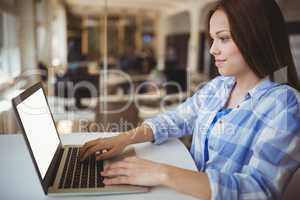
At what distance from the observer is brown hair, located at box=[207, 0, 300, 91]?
2.44 ft

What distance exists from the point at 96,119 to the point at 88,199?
5.00ft

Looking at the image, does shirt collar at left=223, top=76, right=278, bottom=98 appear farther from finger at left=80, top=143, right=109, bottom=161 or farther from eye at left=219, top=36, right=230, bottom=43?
finger at left=80, top=143, right=109, bottom=161

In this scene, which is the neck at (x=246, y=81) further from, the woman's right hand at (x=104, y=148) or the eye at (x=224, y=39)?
the woman's right hand at (x=104, y=148)

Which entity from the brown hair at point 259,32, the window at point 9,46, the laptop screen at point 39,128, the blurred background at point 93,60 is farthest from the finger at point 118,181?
the window at point 9,46

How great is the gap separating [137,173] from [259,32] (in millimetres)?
471

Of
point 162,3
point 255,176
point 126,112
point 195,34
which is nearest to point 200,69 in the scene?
point 195,34

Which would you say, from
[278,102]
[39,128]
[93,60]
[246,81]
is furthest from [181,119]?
[93,60]

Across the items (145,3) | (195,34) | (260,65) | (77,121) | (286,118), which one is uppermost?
(145,3)

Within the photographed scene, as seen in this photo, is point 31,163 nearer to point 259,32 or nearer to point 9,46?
point 259,32

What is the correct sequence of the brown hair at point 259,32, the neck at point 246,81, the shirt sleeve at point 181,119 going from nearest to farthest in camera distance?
the brown hair at point 259,32 < the neck at point 246,81 < the shirt sleeve at point 181,119

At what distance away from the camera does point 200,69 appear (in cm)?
554

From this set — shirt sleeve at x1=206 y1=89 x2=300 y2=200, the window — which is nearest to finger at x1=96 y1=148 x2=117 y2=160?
shirt sleeve at x1=206 y1=89 x2=300 y2=200

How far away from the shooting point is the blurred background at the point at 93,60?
1819 millimetres

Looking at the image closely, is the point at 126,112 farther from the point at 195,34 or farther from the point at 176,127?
the point at 195,34
